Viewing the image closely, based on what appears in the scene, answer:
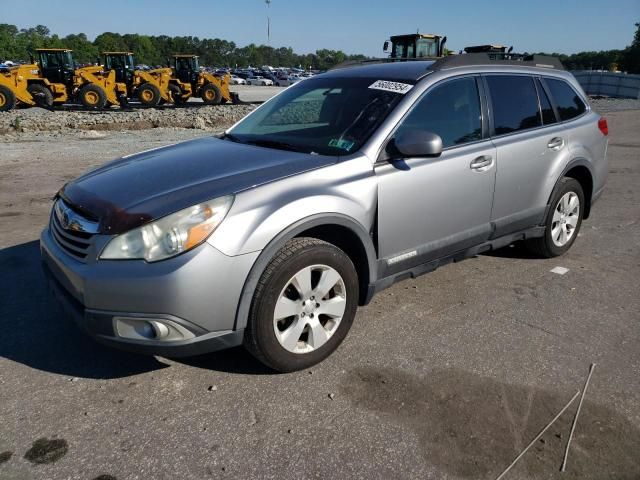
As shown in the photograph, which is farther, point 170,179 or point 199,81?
point 199,81

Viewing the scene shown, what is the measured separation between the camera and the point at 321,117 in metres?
3.94

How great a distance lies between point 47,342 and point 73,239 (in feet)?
3.03

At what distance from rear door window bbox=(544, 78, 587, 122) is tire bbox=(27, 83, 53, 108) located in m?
21.1

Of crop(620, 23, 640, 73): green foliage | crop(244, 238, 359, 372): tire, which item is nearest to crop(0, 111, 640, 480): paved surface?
crop(244, 238, 359, 372): tire

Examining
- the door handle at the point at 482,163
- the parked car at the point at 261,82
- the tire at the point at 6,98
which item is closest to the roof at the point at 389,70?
the door handle at the point at 482,163

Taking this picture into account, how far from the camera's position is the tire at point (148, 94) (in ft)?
80.7

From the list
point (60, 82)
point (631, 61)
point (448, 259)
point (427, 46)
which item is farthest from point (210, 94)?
point (631, 61)

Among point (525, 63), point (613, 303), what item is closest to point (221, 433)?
point (613, 303)

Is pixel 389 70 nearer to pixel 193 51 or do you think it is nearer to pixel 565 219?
pixel 565 219

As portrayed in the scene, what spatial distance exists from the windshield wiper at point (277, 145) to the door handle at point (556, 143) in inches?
87.8

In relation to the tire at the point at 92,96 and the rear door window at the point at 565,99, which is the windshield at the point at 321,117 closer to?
the rear door window at the point at 565,99

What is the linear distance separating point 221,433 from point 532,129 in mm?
3359

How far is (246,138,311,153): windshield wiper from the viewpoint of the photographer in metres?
3.48

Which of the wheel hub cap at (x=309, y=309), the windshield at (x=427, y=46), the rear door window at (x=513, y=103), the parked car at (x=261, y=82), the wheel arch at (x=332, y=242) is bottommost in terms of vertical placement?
the wheel hub cap at (x=309, y=309)
